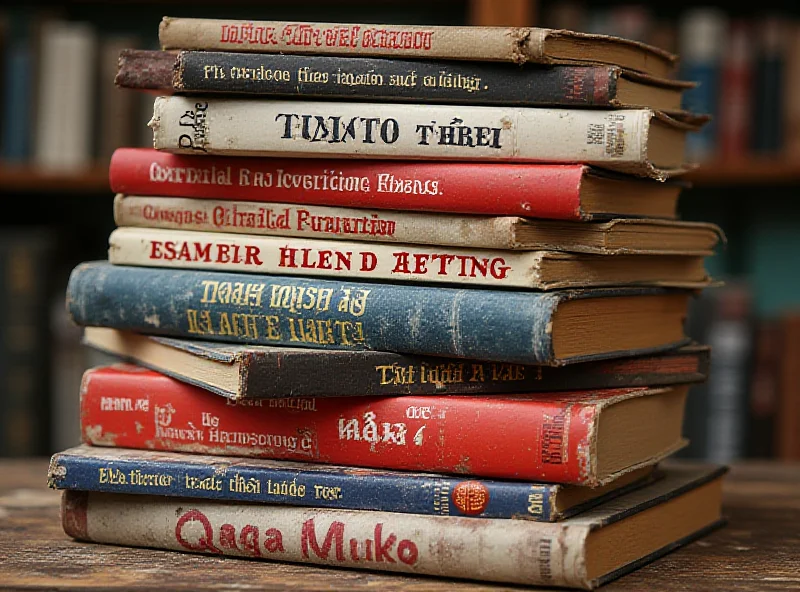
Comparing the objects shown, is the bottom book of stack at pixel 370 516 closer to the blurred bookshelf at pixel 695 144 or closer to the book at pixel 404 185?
the book at pixel 404 185

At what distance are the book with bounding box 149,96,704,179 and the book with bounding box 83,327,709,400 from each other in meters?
0.13

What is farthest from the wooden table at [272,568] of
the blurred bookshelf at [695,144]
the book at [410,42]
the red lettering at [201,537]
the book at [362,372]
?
the blurred bookshelf at [695,144]

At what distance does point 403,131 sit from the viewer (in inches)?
32.1

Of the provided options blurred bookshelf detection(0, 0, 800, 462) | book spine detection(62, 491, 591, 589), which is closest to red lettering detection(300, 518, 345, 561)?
book spine detection(62, 491, 591, 589)

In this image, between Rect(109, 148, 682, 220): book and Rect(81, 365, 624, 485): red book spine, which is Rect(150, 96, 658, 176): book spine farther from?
Rect(81, 365, 624, 485): red book spine

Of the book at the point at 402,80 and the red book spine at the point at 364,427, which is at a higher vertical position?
the book at the point at 402,80

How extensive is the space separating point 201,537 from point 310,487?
88 mm

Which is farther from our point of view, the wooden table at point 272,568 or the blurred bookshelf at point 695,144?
the blurred bookshelf at point 695,144

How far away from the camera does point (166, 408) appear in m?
0.87

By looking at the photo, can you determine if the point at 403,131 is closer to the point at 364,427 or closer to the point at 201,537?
the point at 364,427

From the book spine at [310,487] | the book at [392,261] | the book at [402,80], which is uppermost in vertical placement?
the book at [402,80]

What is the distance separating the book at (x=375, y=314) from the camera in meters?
0.77

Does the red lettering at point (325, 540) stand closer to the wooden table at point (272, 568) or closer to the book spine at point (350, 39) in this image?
the wooden table at point (272, 568)

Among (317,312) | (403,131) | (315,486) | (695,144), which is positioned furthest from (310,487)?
(695,144)
